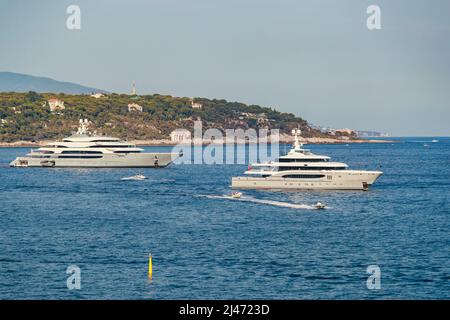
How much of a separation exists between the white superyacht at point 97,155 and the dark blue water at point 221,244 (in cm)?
5665

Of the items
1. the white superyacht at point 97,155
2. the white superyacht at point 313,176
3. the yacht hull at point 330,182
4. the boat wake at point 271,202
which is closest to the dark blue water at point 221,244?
the boat wake at point 271,202

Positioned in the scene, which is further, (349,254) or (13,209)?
(13,209)

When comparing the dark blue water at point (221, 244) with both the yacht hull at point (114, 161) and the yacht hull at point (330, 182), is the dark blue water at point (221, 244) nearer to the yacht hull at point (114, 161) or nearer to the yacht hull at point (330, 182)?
the yacht hull at point (330, 182)

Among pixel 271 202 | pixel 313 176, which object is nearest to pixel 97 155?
Answer: pixel 313 176

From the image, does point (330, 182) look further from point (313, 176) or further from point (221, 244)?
point (221, 244)

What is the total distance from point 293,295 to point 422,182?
3459 inches

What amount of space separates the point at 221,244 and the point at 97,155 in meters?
106

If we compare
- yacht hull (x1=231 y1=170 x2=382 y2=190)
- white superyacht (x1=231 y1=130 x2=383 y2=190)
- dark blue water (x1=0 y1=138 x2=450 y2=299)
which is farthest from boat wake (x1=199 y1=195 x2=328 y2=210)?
white superyacht (x1=231 y1=130 x2=383 y2=190)

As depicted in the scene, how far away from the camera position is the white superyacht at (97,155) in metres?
166

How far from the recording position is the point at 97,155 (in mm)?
165500

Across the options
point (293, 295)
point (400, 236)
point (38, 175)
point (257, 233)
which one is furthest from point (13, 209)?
point (38, 175)

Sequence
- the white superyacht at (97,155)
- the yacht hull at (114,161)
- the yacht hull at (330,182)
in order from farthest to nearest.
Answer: the white superyacht at (97,155) → the yacht hull at (114,161) → the yacht hull at (330,182)

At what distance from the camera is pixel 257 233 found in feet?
225
